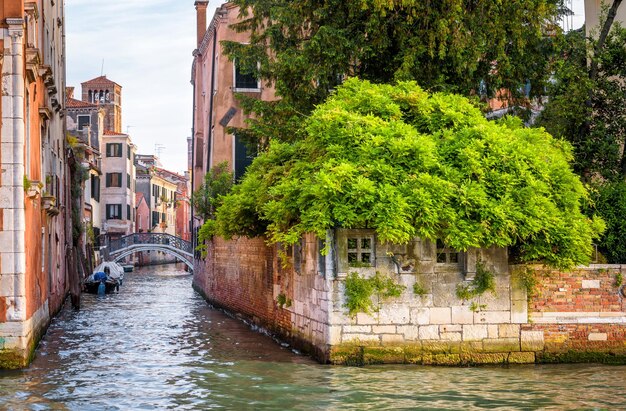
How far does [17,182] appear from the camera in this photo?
527 inches

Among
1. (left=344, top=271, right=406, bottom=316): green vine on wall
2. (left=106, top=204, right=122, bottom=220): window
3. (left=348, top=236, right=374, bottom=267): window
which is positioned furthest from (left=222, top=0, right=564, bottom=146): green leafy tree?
(left=106, top=204, right=122, bottom=220): window

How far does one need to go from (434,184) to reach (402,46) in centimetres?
538

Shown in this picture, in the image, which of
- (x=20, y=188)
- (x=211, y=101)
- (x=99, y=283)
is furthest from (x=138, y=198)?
(x=20, y=188)

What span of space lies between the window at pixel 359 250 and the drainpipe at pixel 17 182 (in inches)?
176

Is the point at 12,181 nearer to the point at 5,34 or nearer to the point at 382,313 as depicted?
the point at 5,34

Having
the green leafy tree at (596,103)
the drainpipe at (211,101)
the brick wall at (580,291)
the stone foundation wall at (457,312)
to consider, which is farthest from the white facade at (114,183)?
the brick wall at (580,291)

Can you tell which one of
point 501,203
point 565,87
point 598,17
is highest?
point 598,17

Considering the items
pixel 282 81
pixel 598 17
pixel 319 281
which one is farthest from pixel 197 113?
pixel 319 281

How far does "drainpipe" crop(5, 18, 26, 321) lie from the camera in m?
13.4

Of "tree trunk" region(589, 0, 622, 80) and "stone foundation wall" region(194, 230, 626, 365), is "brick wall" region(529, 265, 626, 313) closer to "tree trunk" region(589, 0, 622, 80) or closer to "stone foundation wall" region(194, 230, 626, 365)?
"stone foundation wall" region(194, 230, 626, 365)

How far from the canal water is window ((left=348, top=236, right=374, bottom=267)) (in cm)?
147

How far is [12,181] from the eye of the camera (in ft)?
43.8

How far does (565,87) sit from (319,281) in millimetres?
6362

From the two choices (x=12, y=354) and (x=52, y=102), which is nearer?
(x=12, y=354)
